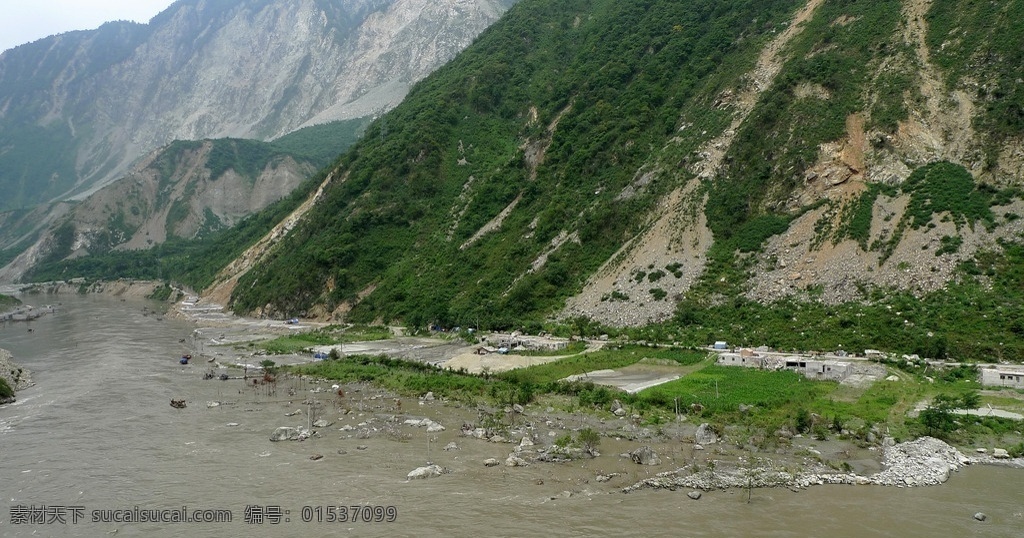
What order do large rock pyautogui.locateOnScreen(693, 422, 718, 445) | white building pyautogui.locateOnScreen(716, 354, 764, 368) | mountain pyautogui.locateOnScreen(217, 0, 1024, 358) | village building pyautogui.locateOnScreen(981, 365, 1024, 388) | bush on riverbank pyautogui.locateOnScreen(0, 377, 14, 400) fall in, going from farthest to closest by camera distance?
mountain pyautogui.locateOnScreen(217, 0, 1024, 358) → bush on riverbank pyautogui.locateOnScreen(0, 377, 14, 400) → white building pyautogui.locateOnScreen(716, 354, 764, 368) → village building pyautogui.locateOnScreen(981, 365, 1024, 388) → large rock pyautogui.locateOnScreen(693, 422, 718, 445)

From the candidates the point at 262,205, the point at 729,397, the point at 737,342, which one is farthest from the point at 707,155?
the point at 262,205

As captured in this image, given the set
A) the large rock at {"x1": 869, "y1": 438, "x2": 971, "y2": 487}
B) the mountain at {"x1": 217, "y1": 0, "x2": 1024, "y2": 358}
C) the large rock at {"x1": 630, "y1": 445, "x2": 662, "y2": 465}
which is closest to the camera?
the large rock at {"x1": 869, "y1": 438, "x2": 971, "y2": 487}

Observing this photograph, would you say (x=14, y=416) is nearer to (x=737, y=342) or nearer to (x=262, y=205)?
(x=737, y=342)

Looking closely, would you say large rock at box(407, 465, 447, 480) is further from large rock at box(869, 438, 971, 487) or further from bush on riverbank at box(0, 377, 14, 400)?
bush on riverbank at box(0, 377, 14, 400)

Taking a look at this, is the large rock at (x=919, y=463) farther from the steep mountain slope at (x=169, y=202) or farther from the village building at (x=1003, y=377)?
the steep mountain slope at (x=169, y=202)

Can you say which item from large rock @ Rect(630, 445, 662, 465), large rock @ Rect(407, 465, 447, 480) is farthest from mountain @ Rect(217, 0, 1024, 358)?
large rock @ Rect(407, 465, 447, 480)
